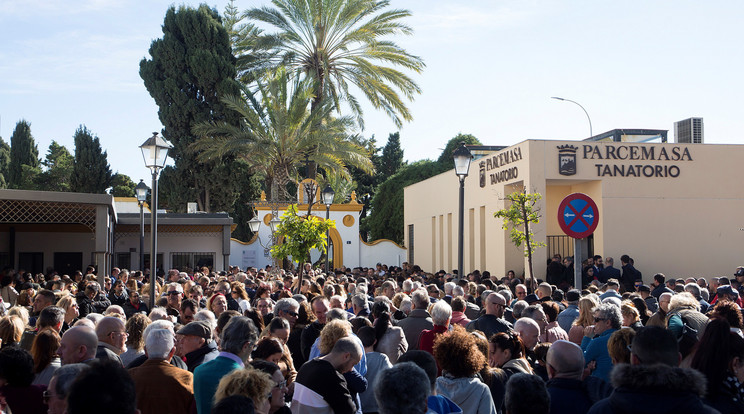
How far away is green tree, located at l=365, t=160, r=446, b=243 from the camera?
5122cm

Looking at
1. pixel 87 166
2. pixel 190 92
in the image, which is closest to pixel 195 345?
pixel 190 92

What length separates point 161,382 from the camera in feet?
16.8

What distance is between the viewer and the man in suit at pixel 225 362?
504cm

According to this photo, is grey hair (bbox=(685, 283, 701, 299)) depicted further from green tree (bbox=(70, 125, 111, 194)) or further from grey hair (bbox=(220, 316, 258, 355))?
green tree (bbox=(70, 125, 111, 194))

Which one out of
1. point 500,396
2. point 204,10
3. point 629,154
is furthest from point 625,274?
point 204,10

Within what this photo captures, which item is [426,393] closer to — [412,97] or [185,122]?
[412,97]

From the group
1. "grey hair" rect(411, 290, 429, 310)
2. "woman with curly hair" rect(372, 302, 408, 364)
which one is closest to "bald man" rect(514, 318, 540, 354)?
"woman with curly hair" rect(372, 302, 408, 364)

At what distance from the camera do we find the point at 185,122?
127ft

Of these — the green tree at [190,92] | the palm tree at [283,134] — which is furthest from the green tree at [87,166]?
the palm tree at [283,134]

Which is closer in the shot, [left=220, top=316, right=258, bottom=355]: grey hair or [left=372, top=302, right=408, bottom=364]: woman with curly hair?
[left=220, top=316, right=258, bottom=355]: grey hair

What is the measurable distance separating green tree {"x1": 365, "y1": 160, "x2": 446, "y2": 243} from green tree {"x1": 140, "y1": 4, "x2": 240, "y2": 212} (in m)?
14.6

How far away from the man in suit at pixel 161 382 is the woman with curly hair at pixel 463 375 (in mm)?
1765

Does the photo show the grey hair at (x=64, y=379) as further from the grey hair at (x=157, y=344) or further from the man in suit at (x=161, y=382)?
the grey hair at (x=157, y=344)

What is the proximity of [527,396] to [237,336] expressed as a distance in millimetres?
2142
